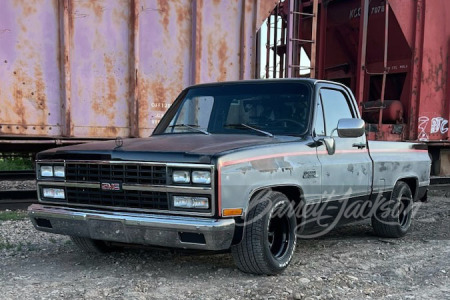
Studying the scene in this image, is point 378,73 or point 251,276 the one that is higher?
point 378,73

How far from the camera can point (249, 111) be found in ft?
15.6

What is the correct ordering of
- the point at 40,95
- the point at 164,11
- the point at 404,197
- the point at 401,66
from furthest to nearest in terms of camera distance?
the point at 401,66 < the point at 164,11 < the point at 40,95 < the point at 404,197

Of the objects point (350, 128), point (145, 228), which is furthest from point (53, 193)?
point (350, 128)

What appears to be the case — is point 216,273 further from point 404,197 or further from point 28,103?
point 28,103

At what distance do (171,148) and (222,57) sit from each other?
4729 mm

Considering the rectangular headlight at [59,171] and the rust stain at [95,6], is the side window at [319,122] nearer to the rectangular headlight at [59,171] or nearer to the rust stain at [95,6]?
the rectangular headlight at [59,171]

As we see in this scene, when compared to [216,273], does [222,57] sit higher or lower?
higher

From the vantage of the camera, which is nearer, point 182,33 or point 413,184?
point 413,184

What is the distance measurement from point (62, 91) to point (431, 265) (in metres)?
5.38

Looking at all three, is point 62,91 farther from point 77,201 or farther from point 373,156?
point 373,156

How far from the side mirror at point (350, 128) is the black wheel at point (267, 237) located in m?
0.93

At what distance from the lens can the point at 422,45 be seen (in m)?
10.5

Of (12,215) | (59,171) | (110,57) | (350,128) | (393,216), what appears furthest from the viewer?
(110,57)

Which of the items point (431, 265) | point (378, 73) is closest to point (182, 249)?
point (431, 265)
